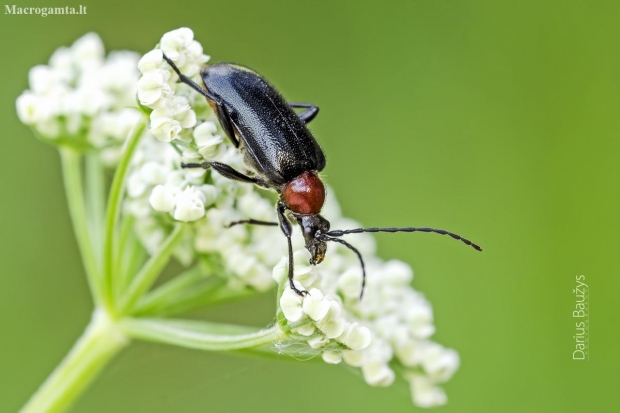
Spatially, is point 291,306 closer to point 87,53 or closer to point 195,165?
point 195,165

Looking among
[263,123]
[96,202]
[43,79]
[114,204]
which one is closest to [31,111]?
[43,79]

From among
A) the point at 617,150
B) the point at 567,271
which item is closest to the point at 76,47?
the point at 567,271

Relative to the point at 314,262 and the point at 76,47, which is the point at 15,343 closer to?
the point at 76,47

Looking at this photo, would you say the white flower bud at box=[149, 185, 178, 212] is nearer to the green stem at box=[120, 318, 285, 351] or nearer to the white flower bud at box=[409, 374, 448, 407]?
the green stem at box=[120, 318, 285, 351]

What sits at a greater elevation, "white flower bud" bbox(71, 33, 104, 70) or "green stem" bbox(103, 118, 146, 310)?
"white flower bud" bbox(71, 33, 104, 70)

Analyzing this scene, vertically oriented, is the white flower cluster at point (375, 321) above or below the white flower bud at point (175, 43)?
below

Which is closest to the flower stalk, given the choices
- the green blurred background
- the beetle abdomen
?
the beetle abdomen

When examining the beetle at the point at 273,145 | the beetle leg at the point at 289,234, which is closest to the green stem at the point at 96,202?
the beetle at the point at 273,145

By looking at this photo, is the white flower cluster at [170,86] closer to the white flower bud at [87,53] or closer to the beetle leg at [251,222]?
the beetle leg at [251,222]
